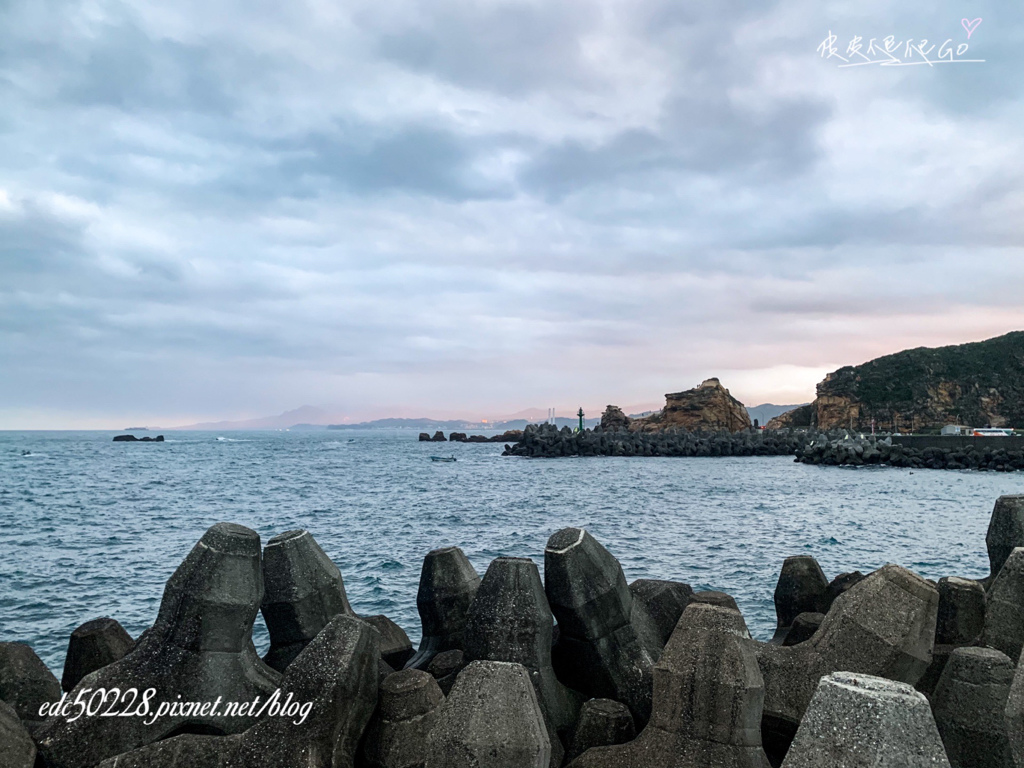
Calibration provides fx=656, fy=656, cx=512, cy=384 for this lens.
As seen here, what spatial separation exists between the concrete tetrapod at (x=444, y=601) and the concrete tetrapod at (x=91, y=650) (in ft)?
7.27

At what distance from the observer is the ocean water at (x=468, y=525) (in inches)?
508

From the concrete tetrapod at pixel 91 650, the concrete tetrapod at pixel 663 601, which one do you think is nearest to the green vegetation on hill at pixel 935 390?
the concrete tetrapod at pixel 663 601

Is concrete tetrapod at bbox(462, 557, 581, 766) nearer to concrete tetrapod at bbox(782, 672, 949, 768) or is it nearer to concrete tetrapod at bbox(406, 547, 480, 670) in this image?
concrete tetrapod at bbox(406, 547, 480, 670)

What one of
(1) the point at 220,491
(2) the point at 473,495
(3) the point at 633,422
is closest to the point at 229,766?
(2) the point at 473,495

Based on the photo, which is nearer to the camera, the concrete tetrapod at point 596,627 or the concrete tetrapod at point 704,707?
the concrete tetrapod at point 704,707

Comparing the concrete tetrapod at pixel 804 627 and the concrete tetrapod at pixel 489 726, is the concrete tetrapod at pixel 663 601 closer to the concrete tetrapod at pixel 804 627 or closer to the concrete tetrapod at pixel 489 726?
the concrete tetrapod at pixel 804 627

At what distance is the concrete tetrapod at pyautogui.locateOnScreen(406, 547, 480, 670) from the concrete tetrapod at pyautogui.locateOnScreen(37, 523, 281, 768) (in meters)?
1.75

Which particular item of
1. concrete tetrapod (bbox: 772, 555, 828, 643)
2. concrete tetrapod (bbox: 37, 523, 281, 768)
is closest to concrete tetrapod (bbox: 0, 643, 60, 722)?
concrete tetrapod (bbox: 37, 523, 281, 768)

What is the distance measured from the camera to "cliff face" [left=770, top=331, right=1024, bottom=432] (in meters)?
96.7

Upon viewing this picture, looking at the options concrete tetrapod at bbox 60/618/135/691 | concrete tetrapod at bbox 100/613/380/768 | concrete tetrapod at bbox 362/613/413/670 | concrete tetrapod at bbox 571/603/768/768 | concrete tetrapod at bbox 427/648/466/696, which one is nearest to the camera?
concrete tetrapod at bbox 571/603/768/768

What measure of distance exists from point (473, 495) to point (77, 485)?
24925 mm

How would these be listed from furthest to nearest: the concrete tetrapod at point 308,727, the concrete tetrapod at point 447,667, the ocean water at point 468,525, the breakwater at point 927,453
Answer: the breakwater at point 927,453
the ocean water at point 468,525
the concrete tetrapod at point 447,667
the concrete tetrapod at point 308,727

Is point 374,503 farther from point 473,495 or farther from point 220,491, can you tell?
point 220,491

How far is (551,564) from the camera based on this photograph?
182 inches
